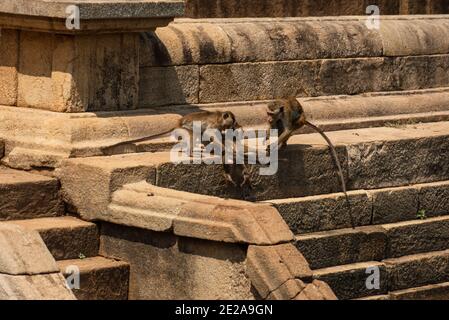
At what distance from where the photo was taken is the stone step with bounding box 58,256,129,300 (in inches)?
465

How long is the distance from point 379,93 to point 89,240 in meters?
3.70

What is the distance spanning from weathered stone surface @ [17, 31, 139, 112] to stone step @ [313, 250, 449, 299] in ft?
6.31

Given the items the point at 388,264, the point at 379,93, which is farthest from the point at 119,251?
the point at 379,93

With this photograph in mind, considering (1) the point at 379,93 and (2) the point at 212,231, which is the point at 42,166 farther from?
(1) the point at 379,93

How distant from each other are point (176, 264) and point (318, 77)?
3281 mm

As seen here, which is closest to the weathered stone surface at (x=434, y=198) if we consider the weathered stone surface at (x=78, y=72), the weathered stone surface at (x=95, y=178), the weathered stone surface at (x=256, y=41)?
the weathered stone surface at (x=256, y=41)

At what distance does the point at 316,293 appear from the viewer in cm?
1104

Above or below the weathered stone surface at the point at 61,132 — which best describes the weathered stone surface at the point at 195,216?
below

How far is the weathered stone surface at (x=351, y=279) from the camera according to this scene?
12883mm

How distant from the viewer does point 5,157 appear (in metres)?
12.8

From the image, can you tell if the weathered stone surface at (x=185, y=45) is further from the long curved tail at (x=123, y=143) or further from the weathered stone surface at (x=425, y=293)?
the weathered stone surface at (x=425, y=293)

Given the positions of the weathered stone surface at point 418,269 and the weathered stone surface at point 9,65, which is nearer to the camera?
the weathered stone surface at point 9,65

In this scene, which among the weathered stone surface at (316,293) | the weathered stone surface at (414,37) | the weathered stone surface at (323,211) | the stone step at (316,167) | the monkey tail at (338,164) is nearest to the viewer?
the weathered stone surface at (316,293)

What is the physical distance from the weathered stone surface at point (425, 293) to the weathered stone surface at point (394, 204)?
56cm
